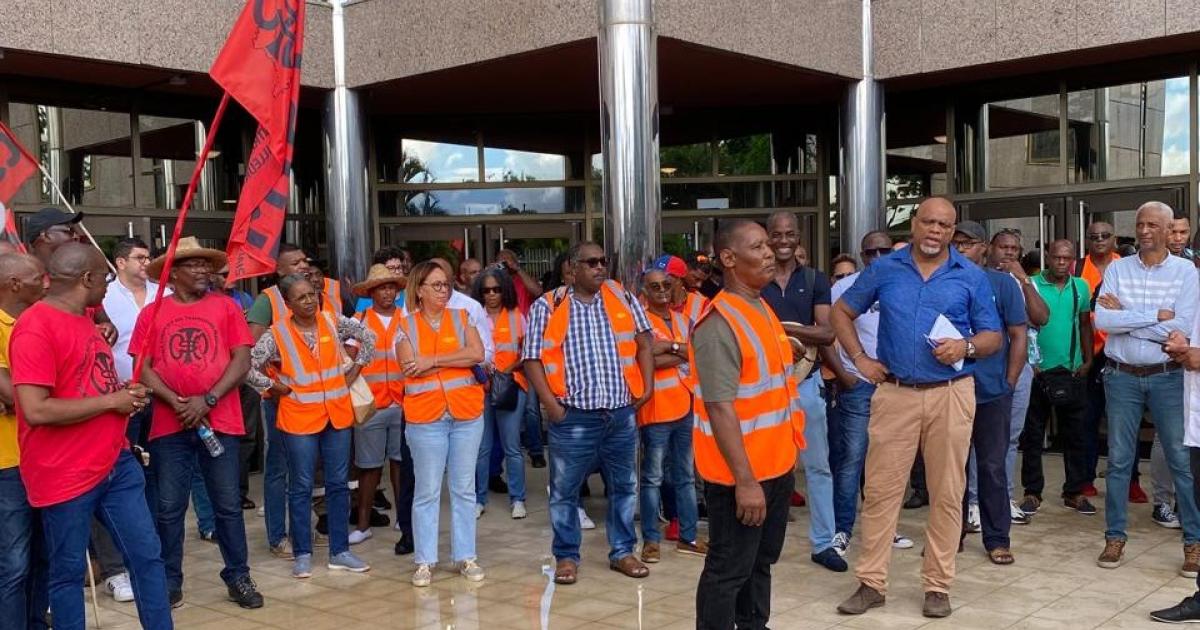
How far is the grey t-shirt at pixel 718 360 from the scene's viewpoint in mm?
4605

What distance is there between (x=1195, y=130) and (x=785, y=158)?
15.9 feet

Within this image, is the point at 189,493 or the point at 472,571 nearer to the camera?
the point at 189,493

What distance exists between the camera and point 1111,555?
6.87 m

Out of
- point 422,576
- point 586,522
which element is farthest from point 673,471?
point 422,576

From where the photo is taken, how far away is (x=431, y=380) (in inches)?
268

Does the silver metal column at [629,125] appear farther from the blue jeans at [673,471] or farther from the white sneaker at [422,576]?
the white sneaker at [422,576]

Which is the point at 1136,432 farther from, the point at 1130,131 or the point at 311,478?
the point at 1130,131

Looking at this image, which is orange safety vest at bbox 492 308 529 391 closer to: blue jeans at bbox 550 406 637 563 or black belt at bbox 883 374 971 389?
blue jeans at bbox 550 406 637 563

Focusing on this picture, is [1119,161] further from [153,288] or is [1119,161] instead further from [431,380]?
[153,288]

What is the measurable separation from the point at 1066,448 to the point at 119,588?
6762 mm

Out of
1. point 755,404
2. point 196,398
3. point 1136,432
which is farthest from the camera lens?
point 1136,432

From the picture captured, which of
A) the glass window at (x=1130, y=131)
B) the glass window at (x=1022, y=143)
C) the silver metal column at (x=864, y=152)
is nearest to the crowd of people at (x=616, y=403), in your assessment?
the silver metal column at (x=864, y=152)

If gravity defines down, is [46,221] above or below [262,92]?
below

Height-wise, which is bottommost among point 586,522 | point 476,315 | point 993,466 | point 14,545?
point 586,522
